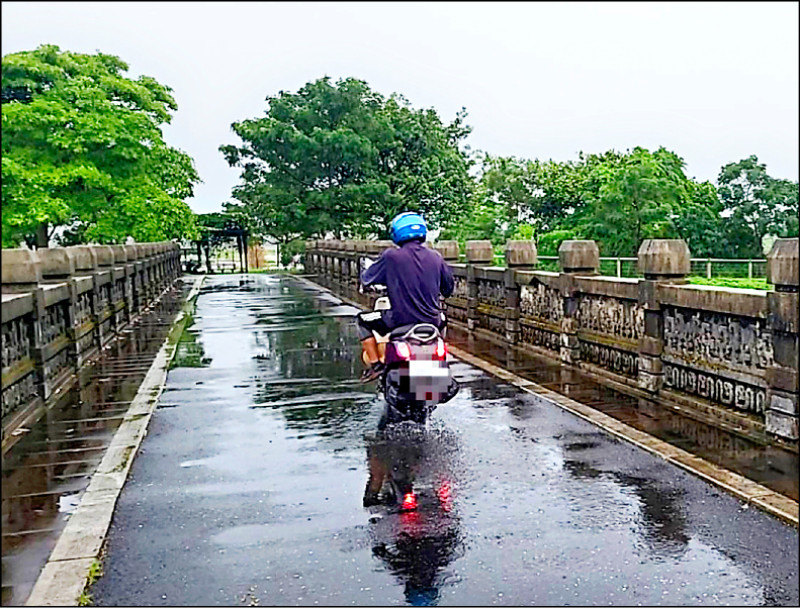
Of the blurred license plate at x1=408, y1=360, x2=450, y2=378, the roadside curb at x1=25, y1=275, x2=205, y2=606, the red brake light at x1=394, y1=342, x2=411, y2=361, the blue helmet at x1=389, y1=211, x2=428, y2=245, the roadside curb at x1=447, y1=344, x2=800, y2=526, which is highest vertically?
the blue helmet at x1=389, y1=211, x2=428, y2=245

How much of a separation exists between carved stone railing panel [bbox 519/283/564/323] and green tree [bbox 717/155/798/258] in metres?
15.8

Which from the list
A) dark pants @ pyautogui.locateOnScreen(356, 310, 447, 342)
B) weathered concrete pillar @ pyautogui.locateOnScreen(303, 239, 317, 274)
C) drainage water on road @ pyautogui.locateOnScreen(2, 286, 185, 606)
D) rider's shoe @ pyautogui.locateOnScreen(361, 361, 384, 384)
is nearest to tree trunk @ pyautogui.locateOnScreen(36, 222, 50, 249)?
drainage water on road @ pyautogui.locateOnScreen(2, 286, 185, 606)

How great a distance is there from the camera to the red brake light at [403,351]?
26.6 feet

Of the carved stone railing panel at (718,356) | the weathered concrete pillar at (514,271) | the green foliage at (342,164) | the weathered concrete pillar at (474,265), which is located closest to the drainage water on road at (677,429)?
the carved stone railing panel at (718,356)

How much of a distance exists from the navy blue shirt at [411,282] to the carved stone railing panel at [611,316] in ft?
9.14

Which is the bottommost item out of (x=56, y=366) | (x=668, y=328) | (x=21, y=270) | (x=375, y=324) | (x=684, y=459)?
(x=684, y=459)

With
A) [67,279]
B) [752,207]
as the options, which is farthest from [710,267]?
Result: [67,279]

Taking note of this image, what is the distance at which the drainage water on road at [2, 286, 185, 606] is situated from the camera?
18.0 feet

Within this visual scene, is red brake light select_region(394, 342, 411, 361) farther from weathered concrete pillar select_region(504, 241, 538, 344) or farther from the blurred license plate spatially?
weathered concrete pillar select_region(504, 241, 538, 344)

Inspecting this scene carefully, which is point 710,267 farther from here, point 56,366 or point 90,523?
point 90,523

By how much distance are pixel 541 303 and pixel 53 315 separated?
6.44 metres

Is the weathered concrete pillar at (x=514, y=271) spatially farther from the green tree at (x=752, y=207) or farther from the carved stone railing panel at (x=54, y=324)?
the green tree at (x=752, y=207)

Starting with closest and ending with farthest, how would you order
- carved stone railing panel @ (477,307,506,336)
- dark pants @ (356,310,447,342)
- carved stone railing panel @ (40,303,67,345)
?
dark pants @ (356,310,447,342) → carved stone railing panel @ (40,303,67,345) → carved stone railing panel @ (477,307,506,336)

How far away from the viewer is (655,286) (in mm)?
9641
